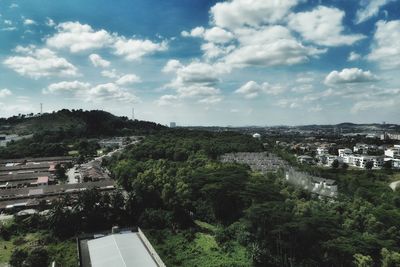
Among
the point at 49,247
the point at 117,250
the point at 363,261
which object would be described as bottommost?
the point at 49,247

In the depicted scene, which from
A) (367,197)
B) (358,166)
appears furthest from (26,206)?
(358,166)

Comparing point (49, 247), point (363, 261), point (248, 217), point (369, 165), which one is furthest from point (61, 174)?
point (369, 165)

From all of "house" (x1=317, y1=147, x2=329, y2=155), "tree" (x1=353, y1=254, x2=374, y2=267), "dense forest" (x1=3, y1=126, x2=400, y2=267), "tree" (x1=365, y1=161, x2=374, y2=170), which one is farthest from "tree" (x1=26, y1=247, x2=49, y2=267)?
"house" (x1=317, y1=147, x2=329, y2=155)

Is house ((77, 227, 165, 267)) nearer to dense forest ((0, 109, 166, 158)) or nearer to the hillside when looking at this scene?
dense forest ((0, 109, 166, 158))

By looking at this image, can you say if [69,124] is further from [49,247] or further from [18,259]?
[18,259]

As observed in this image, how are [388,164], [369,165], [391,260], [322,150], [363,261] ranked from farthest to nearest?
[322,150], [369,165], [388,164], [391,260], [363,261]

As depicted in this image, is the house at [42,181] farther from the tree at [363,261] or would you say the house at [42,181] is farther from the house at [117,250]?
the tree at [363,261]

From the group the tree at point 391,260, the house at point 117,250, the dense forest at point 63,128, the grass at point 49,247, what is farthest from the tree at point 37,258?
the dense forest at point 63,128

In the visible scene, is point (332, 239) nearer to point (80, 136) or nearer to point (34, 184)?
point (34, 184)
